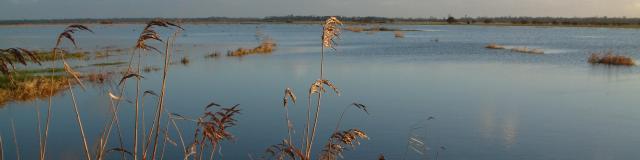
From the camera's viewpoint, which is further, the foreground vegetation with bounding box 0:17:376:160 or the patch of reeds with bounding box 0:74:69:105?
the patch of reeds with bounding box 0:74:69:105

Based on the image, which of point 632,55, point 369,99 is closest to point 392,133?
point 369,99

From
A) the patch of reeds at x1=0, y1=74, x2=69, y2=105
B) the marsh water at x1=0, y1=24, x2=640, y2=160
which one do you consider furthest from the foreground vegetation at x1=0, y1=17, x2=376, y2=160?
the marsh water at x1=0, y1=24, x2=640, y2=160

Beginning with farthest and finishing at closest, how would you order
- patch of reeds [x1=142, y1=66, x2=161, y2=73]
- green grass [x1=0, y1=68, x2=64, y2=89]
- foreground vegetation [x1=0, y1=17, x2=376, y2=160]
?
patch of reeds [x1=142, y1=66, x2=161, y2=73] < green grass [x1=0, y1=68, x2=64, y2=89] < foreground vegetation [x1=0, y1=17, x2=376, y2=160]

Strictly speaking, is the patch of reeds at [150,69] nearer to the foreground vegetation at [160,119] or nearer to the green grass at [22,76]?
the foreground vegetation at [160,119]

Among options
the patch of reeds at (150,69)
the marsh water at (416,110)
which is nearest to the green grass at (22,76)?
the marsh water at (416,110)

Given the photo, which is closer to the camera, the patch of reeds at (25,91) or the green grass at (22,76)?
the patch of reeds at (25,91)

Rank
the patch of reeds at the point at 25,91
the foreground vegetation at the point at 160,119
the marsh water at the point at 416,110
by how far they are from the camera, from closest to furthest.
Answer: the foreground vegetation at the point at 160,119 → the marsh water at the point at 416,110 → the patch of reeds at the point at 25,91

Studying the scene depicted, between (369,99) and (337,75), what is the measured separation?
5.07 meters

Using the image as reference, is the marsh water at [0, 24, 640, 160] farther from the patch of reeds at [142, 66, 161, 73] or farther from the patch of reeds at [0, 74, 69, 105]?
the patch of reeds at [142, 66, 161, 73]

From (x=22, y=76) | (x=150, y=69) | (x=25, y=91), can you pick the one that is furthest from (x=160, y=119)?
(x=150, y=69)

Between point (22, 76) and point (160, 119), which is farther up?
point (160, 119)

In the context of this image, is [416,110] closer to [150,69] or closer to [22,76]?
[22,76]

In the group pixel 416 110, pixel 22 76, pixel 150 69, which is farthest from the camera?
pixel 150 69

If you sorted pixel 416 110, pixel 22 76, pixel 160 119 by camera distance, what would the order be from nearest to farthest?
pixel 160 119, pixel 416 110, pixel 22 76
